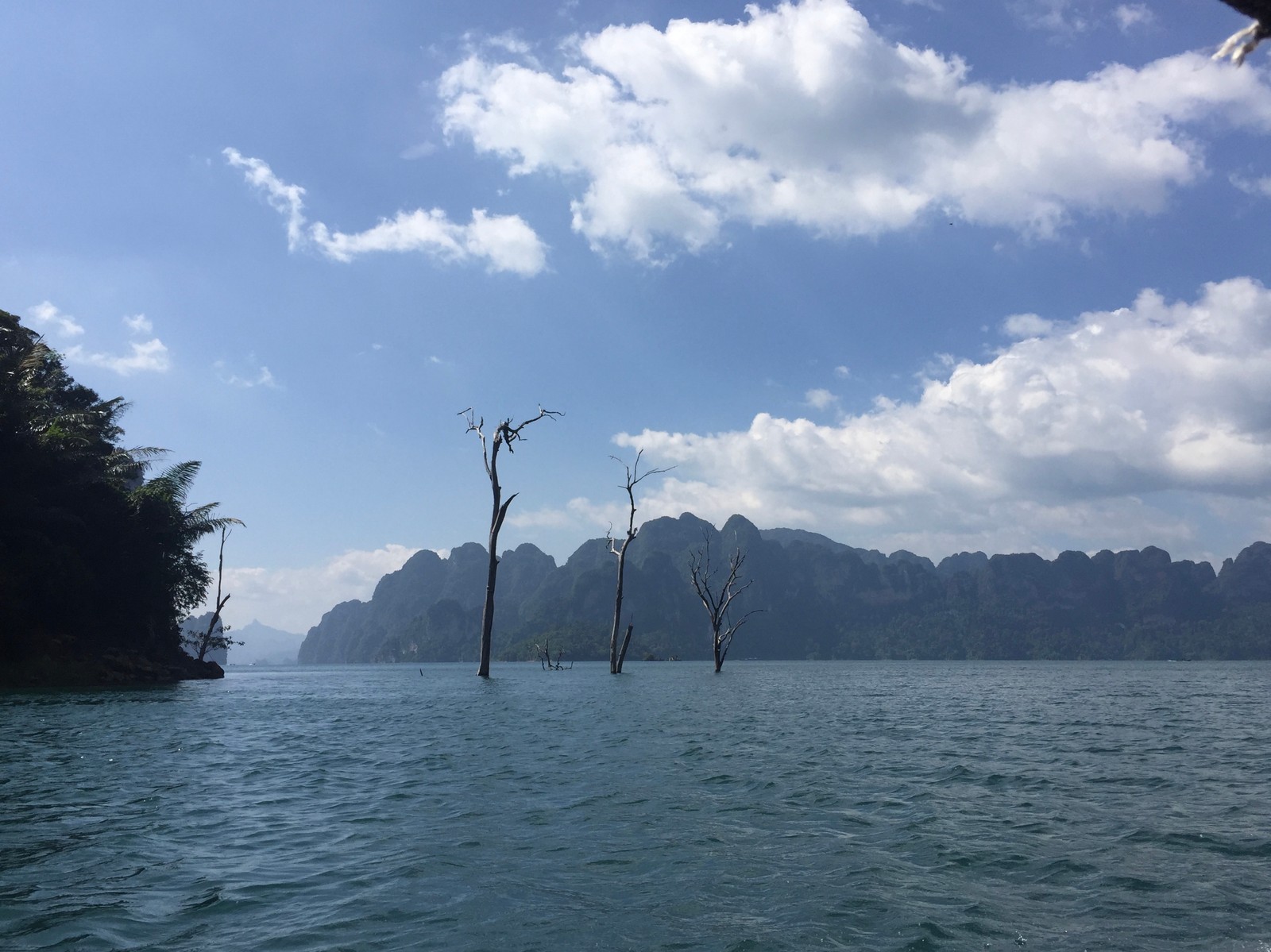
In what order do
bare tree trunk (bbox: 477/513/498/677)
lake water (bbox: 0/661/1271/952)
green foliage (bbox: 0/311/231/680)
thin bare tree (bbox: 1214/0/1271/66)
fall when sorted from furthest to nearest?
bare tree trunk (bbox: 477/513/498/677) < green foliage (bbox: 0/311/231/680) < lake water (bbox: 0/661/1271/952) < thin bare tree (bbox: 1214/0/1271/66)

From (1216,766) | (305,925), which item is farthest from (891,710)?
(305,925)

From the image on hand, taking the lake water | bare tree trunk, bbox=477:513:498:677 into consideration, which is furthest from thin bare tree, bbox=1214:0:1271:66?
bare tree trunk, bbox=477:513:498:677

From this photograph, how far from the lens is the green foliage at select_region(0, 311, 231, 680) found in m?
33.7

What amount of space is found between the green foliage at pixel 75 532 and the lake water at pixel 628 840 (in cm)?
1812

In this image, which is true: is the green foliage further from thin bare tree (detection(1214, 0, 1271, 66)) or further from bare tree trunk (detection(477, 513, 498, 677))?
thin bare tree (detection(1214, 0, 1271, 66))

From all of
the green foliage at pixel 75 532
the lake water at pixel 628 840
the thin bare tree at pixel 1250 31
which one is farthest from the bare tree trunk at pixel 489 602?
the thin bare tree at pixel 1250 31

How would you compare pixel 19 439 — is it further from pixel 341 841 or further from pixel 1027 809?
pixel 1027 809

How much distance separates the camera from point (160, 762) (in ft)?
46.4

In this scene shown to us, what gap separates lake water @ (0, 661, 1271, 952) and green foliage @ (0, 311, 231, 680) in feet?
59.5

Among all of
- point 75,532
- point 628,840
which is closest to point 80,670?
point 75,532

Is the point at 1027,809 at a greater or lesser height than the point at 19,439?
lesser

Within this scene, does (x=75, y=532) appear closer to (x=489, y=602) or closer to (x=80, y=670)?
(x=80, y=670)

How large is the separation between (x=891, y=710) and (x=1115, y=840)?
64.0 ft

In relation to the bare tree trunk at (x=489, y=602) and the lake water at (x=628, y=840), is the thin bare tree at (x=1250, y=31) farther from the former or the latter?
the bare tree trunk at (x=489, y=602)
